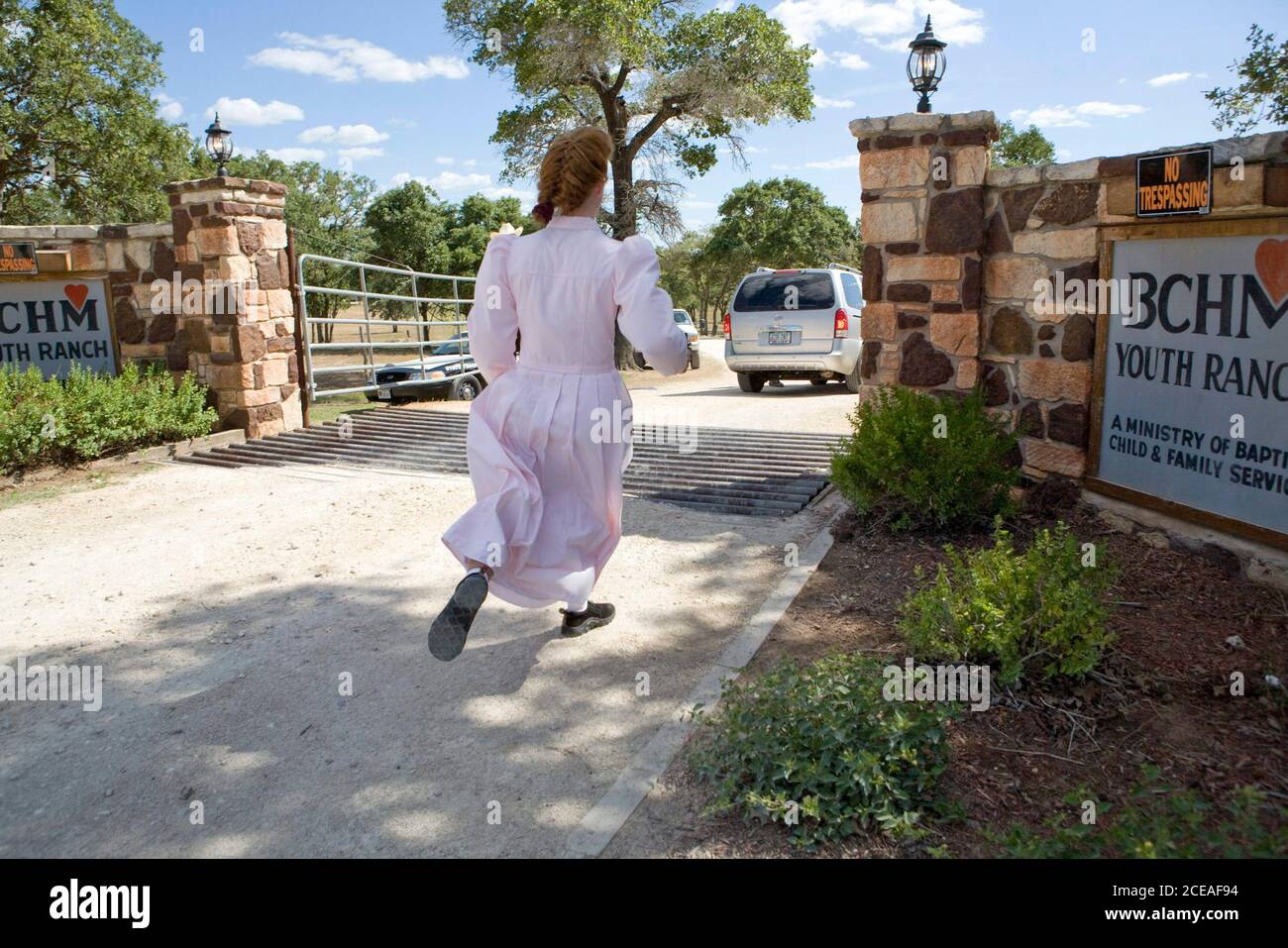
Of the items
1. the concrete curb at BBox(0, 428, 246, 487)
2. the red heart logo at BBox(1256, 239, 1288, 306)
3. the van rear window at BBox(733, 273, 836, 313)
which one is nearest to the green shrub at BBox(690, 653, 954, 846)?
the red heart logo at BBox(1256, 239, 1288, 306)

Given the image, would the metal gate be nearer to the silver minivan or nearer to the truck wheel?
the truck wheel

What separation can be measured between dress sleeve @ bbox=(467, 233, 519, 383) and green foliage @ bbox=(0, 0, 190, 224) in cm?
1755

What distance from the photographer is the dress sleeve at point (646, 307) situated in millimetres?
3447

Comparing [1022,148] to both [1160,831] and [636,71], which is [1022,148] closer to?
[636,71]

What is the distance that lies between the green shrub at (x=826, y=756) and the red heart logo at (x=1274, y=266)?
2.60m

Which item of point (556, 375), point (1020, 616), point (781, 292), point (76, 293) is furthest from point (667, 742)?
point (781, 292)

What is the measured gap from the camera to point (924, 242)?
6.01 m

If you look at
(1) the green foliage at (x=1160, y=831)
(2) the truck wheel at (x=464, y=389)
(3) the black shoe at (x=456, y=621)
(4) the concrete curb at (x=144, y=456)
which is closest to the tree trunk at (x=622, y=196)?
(2) the truck wheel at (x=464, y=389)

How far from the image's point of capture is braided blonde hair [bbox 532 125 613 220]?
142 inches

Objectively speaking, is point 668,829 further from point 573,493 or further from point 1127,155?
point 1127,155

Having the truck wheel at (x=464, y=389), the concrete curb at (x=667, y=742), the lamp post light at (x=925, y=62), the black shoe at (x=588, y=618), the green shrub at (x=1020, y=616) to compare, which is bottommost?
the concrete curb at (x=667, y=742)

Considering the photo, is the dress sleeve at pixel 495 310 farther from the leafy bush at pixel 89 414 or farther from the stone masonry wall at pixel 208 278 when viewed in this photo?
the stone masonry wall at pixel 208 278

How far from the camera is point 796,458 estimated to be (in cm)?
761

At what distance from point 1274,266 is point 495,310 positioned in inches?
133
